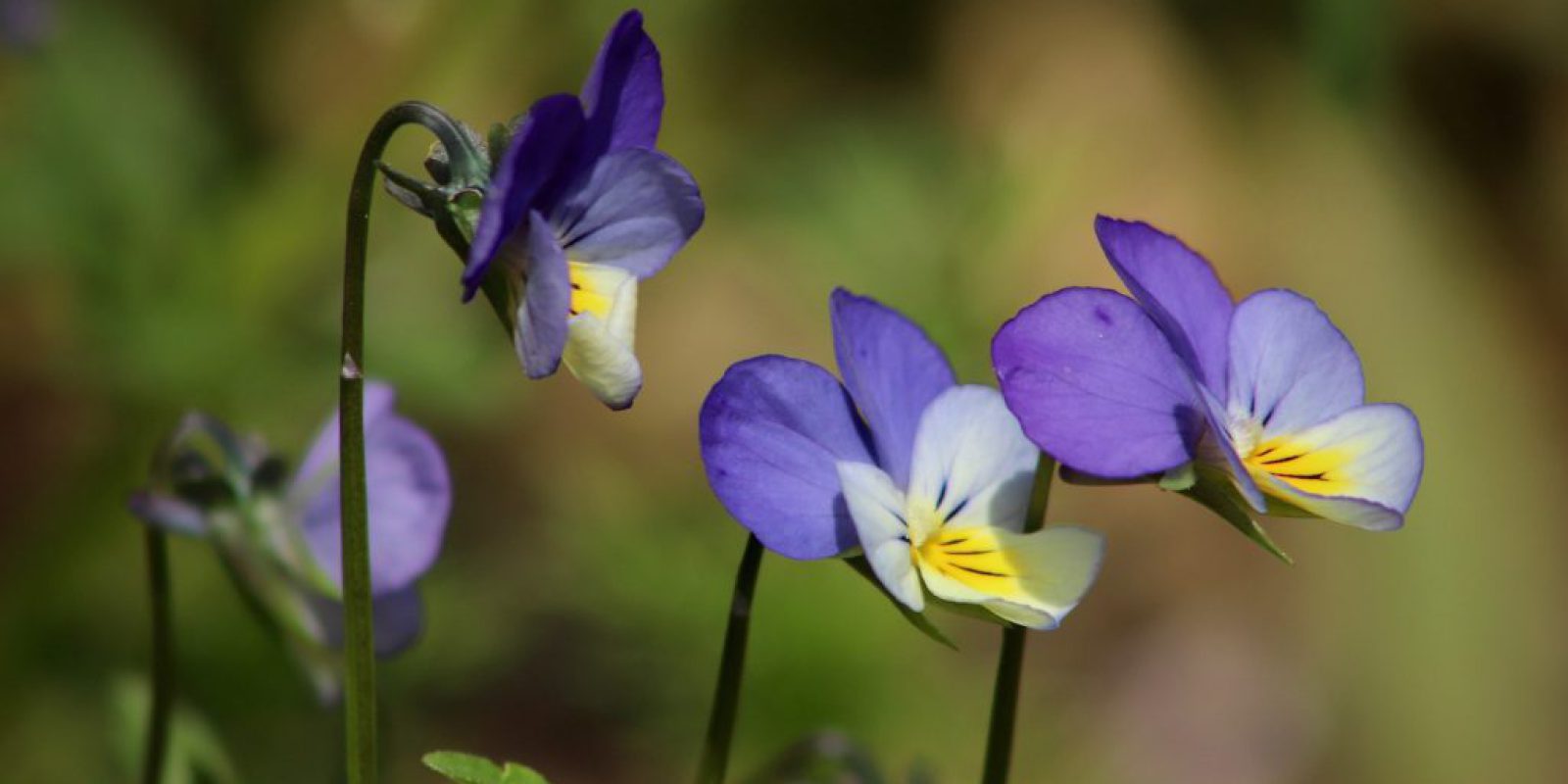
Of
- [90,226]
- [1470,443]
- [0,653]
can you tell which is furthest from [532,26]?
[1470,443]

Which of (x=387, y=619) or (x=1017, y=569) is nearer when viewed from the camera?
(x=1017, y=569)

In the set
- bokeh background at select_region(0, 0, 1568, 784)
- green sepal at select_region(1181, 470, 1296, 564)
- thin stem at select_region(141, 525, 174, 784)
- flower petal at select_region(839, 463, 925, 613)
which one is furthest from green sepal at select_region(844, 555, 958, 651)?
bokeh background at select_region(0, 0, 1568, 784)

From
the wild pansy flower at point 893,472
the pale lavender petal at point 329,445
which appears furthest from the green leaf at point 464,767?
the pale lavender petal at point 329,445

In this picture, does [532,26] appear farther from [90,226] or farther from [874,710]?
[874,710]

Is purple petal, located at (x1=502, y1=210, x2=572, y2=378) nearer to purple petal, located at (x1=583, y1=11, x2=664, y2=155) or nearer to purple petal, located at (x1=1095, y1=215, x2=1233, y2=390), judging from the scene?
purple petal, located at (x1=583, y1=11, x2=664, y2=155)

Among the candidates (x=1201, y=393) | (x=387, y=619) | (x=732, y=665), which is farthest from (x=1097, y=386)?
(x=387, y=619)

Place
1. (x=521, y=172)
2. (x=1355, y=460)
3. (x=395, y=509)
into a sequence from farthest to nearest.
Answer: (x=395, y=509)
(x=1355, y=460)
(x=521, y=172)

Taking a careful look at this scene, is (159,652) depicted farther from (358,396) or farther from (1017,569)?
(1017,569)
